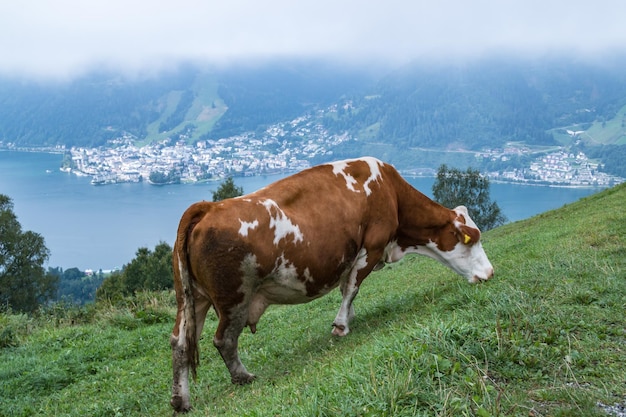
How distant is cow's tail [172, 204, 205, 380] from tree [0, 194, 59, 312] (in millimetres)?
38299

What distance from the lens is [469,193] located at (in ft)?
210

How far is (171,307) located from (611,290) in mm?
9643

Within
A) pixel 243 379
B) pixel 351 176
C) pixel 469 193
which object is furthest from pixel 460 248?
pixel 469 193

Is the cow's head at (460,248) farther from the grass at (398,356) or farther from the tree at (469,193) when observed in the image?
the tree at (469,193)

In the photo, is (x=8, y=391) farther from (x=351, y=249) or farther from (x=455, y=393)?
(x=455, y=393)

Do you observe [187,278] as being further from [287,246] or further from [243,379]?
[243,379]

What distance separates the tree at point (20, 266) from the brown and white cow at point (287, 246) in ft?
125

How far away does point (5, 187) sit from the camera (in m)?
183

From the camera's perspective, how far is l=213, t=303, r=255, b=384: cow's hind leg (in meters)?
5.95

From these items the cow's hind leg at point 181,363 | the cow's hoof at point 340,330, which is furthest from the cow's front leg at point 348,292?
the cow's hind leg at point 181,363

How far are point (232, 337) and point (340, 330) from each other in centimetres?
174

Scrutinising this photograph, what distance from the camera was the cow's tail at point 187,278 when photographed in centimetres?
576

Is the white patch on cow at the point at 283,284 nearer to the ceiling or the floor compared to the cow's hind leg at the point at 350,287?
nearer to the ceiling

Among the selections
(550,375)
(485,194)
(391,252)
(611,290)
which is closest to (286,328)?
(391,252)
